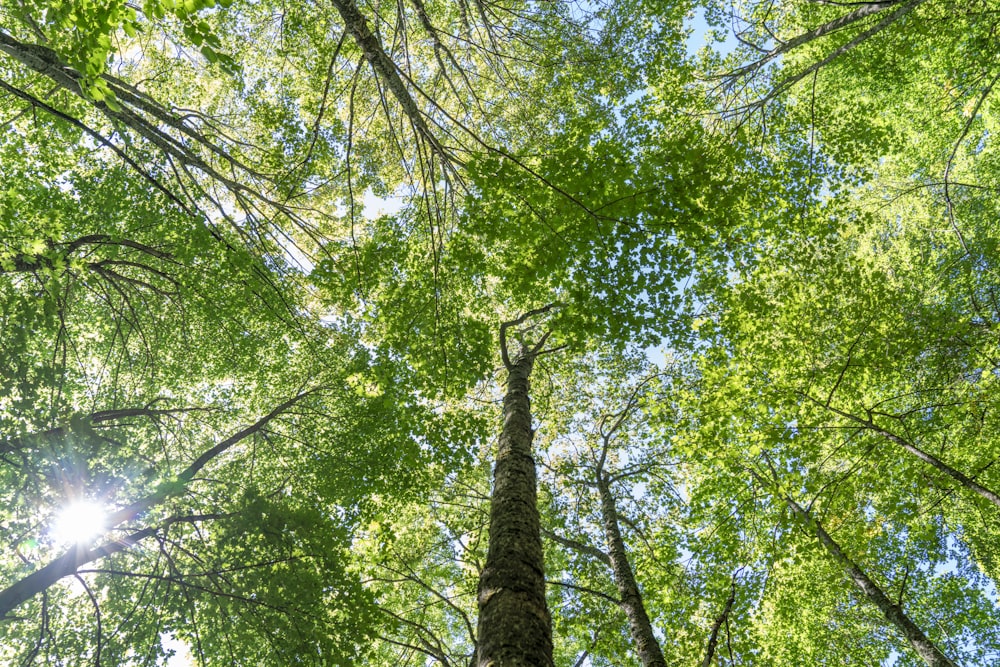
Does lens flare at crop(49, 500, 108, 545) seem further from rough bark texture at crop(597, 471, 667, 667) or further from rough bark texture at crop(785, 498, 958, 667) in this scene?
A: rough bark texture at crop(785, 498, 958, 667)

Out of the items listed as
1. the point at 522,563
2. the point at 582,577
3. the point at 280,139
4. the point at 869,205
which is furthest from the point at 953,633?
the point at 280,139

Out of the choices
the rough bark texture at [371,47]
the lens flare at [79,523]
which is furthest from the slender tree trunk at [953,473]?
the lens flare at [79,523]

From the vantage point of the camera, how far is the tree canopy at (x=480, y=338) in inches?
208

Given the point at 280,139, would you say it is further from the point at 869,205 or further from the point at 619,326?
the point at 869,205

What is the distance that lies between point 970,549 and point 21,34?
76.6 ft

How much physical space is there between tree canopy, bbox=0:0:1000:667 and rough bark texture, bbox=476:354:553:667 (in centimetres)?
4

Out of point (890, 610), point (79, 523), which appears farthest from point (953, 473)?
point (79, 523)

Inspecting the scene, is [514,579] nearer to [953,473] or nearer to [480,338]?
[480,338]

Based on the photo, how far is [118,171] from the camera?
311 inches

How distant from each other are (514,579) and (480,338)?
3751mm

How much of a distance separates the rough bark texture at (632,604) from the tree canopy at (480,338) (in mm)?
44

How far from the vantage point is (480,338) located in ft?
22.5

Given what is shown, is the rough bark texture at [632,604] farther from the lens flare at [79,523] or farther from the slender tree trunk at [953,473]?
the lens flare at [79,523]

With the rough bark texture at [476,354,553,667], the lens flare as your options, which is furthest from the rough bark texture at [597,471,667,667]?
the lens flare
